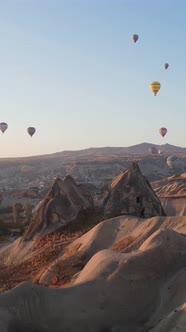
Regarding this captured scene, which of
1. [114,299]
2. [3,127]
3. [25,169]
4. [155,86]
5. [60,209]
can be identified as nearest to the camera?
[114,299]

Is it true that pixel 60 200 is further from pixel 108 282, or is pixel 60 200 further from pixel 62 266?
pixel 108 282

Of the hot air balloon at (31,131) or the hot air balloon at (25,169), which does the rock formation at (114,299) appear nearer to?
the hot air balloon at (31,131)

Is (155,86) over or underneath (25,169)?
over

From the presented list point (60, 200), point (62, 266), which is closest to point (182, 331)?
point (62, 266)

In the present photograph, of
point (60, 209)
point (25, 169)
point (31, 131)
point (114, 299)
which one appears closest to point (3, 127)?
point (31, 131)

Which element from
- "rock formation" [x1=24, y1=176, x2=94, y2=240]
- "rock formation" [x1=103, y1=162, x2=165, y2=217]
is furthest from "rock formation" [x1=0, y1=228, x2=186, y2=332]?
"rock formation" [x1=24, y1=176, x2=94, y2=240]

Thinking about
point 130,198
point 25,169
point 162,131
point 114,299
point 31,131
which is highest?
point 31,131

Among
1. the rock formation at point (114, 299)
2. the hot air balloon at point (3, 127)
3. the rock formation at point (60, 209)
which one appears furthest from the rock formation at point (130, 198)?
the hot air balloon at point (3, 127)

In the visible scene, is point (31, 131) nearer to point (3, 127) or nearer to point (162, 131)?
point (3, 127)
